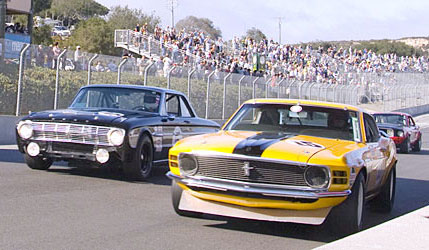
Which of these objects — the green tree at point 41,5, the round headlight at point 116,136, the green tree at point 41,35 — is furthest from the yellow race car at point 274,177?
the green tree at point 41,5

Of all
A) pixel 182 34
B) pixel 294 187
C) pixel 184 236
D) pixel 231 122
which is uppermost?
pixel 182 34

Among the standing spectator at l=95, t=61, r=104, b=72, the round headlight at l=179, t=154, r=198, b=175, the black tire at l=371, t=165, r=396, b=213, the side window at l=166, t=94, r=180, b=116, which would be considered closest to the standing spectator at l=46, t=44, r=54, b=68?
the standing spectator at l=95, t=61, r=104, b=72

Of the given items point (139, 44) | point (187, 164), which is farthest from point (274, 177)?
point (139, 44)

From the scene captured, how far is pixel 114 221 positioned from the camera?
23.7ft

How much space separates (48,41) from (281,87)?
97.3 feet

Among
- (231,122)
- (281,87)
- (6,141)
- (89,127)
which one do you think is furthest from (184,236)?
(281,87)

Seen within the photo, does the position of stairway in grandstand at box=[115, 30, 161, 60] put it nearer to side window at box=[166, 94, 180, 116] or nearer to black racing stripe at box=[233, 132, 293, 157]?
side window at box=[166, 94, 180, 116]

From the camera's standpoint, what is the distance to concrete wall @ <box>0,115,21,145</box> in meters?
16.3

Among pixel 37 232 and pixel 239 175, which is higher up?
pixel 239 175

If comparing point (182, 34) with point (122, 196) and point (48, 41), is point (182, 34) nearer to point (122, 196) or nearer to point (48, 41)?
point (48, 41)

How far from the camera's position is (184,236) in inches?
261

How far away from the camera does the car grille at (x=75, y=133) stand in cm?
995

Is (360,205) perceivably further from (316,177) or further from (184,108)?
(184,108)

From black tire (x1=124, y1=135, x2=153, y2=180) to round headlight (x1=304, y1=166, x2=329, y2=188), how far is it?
13.2 feet
